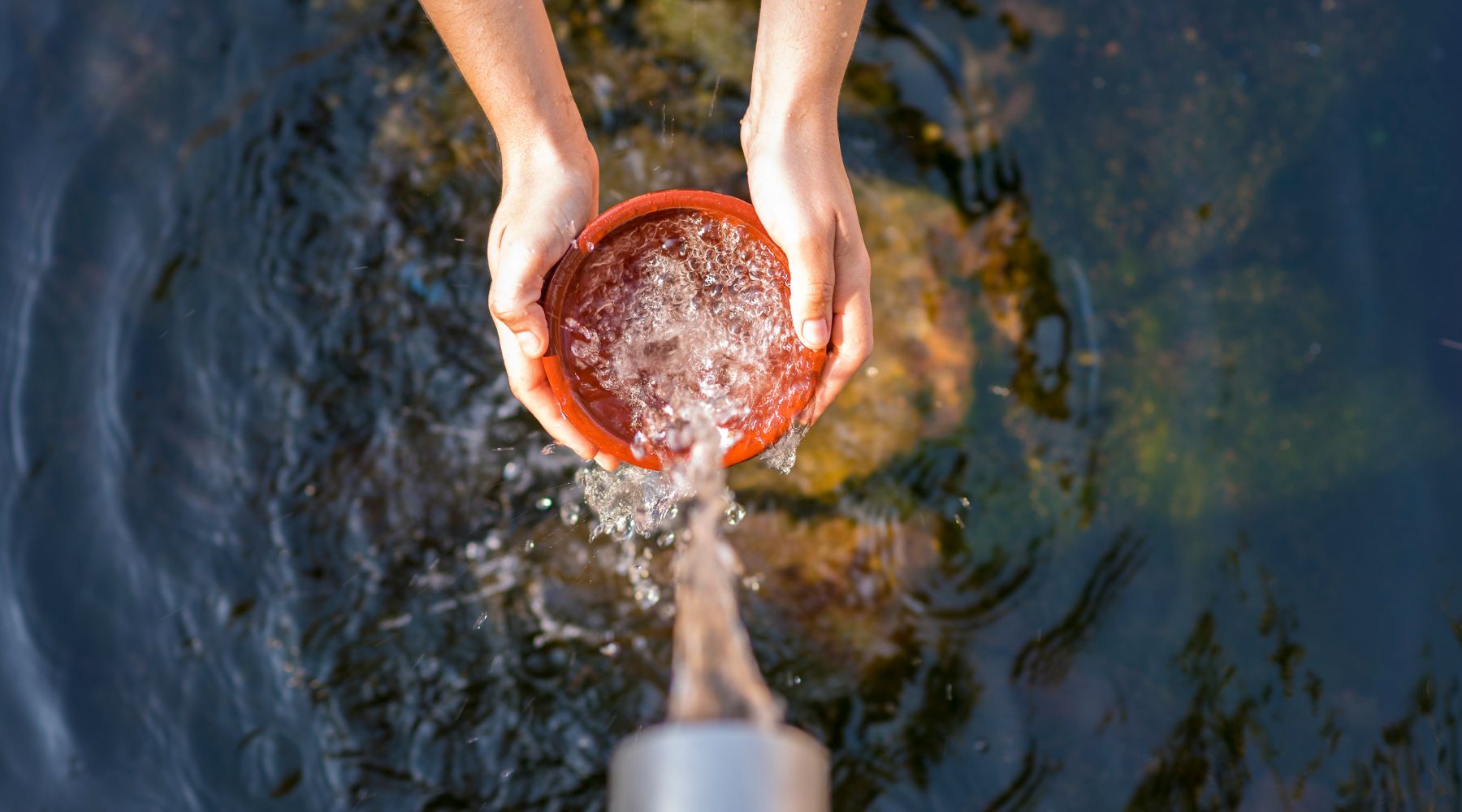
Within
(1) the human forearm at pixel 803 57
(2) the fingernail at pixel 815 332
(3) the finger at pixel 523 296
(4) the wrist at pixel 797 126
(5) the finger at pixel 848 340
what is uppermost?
(1) the human forearm at pixel 803 57

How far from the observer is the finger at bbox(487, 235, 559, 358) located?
5.32 ft

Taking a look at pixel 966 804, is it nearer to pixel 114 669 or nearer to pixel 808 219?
pixel 808 219

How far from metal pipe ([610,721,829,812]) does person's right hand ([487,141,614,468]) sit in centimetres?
89

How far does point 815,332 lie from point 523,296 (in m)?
0.51

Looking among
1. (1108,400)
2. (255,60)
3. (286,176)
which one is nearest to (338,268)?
(286,176)

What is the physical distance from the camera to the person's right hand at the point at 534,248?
163 cm

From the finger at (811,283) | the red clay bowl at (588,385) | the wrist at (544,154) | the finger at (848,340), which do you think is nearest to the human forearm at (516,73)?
the wrist at (544,154)

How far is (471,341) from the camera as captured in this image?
8.13 feet

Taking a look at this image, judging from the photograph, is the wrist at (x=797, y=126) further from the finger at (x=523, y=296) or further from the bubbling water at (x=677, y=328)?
the finger at (x=523, y=296)

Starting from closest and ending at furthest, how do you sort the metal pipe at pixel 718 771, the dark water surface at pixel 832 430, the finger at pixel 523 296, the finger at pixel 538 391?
1. the metal pipe at pixel 718 771
2. the finger at pixel 523 296
3. the finger at pixel 538 391
4. the dark water surface at pixel 832 430

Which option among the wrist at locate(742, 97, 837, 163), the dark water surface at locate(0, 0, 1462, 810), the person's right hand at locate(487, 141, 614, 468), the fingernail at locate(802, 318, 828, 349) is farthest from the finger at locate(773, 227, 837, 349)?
the dark water surface at locate(0, 0, 1462, 810)

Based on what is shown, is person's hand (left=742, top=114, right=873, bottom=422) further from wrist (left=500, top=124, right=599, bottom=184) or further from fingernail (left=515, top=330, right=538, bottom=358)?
fingernail (left=515, top=330, right=538, bottom=358)

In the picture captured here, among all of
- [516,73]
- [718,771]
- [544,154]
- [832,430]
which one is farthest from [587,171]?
[718,771]

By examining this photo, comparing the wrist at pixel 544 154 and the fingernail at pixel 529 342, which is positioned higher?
the wrist at pixel 544 154
